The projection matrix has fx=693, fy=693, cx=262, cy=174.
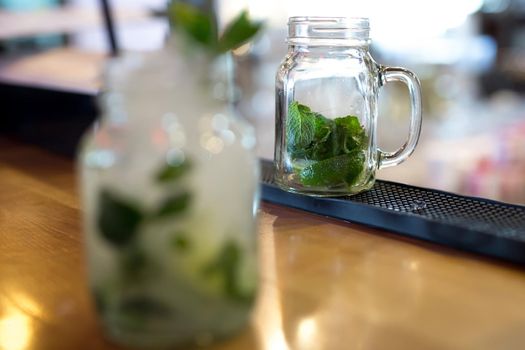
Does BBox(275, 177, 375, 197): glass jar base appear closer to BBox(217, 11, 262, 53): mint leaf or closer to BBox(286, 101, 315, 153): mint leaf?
BBox(286, 101, 315, 153): mint leaf

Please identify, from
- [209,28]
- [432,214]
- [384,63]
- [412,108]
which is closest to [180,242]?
[209,28]

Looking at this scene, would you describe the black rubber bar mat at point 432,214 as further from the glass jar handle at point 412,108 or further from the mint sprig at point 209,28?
the mint sprig at point 209,28

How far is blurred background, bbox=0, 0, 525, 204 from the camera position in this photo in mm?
1510

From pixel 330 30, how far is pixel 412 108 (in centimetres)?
14

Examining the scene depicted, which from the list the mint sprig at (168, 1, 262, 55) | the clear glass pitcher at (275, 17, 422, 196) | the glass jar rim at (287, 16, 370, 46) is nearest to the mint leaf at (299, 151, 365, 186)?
the clear glass pitcher at (275, 17, 422, 196)

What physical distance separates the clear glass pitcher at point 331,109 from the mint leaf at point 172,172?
0.38 metres

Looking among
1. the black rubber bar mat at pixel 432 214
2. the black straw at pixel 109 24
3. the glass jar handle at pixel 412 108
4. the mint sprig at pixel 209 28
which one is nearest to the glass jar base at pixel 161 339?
the mint sprig at pixel 209 28

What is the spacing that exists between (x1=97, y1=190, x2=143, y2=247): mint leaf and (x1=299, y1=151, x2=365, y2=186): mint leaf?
390mm

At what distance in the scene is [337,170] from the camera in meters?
0.79

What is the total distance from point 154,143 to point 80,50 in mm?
1432

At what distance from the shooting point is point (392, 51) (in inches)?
168

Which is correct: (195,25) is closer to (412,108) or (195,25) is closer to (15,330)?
(15,330)

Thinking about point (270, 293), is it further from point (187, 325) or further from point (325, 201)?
point (325, 201)

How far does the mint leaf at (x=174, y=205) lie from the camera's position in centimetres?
42
